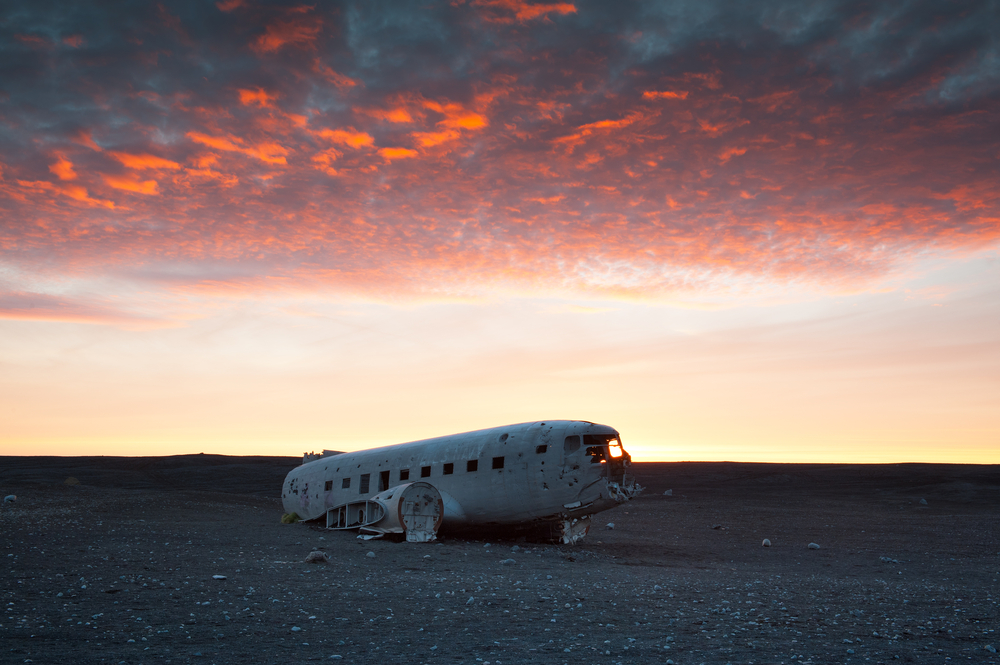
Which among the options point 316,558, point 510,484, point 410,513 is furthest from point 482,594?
point 410,513

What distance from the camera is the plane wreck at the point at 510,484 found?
21.9m

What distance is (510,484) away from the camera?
22703 mm

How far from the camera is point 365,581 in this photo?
14336 millimetres

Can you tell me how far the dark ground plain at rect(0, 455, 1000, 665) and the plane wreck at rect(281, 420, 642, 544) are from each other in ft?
3.74

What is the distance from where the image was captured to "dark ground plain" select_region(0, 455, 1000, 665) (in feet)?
29.4

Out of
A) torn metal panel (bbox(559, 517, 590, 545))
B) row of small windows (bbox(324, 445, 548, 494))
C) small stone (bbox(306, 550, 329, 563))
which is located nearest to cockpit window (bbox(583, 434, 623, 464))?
row of small windows (bbox(324, 445, 548, 494))

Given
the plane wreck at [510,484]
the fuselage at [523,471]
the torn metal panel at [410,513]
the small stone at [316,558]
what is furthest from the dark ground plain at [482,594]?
the fuselage at [523,471]

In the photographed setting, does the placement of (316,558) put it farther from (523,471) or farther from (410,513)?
(523,471)

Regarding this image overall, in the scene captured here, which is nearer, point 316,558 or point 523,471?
point 316,558

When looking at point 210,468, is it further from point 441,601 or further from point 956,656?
point 956,656

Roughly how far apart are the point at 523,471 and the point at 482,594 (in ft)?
31.7

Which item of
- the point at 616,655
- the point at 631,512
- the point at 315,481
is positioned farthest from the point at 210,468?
the point at 616,655

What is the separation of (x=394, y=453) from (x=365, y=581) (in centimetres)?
1362

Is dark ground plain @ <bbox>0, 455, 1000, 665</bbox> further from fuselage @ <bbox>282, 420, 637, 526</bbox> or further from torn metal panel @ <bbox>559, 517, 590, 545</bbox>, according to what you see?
fuselage @ <bbox>282, 420, 637, 526</bbox>
